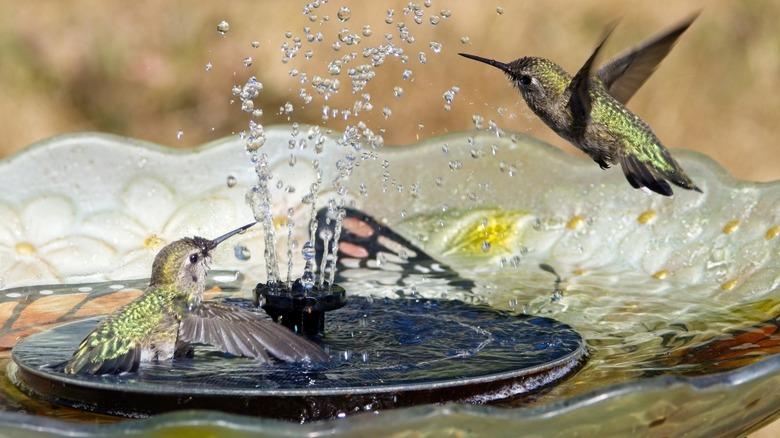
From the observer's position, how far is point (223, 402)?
2.13 m

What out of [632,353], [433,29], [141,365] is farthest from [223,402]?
[433,29]

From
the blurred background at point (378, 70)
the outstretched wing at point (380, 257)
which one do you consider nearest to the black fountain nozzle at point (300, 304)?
the outstretched wing at point (380, 257)

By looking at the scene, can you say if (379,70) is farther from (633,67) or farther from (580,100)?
(580,100)

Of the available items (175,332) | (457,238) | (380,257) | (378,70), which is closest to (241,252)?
(380,257)

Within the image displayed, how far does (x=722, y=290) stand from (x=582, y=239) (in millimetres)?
467

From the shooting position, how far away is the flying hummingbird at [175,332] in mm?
2258

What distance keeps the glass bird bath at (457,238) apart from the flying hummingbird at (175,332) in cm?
31

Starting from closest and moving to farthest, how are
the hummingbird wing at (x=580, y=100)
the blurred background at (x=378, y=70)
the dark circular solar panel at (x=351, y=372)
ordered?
the dark circular solar panel at (x=351, y=372), the hummingbird wing at (x=580, y=100), the blurred background at (x=378, y=70)

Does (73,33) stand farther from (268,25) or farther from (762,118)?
(762,118)

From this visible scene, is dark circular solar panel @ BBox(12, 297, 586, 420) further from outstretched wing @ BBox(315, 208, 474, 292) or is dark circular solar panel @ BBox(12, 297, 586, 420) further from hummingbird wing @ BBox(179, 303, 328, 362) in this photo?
outstretched wing @ BBox(315, 208, 474, 292)

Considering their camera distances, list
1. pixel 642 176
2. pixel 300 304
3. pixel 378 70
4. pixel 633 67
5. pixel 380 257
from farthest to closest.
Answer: pixel 378 70 → pixel 380 257 → pixel 633 67 → pixel 642 176 → pixel 300 304

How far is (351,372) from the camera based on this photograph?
2291 millimetres

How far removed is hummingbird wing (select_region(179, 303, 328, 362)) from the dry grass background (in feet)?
10.4

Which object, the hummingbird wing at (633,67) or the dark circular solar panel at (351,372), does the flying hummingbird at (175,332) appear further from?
the hummingbird wing at (633,67)
